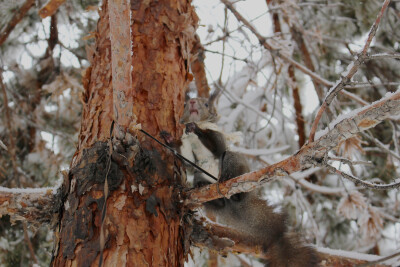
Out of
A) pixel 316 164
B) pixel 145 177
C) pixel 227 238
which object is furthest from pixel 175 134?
pixel 316 164

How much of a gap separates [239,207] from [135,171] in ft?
2.00

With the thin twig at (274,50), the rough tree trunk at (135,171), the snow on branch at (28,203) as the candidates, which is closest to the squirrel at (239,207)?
the rough tree trunk at (135,171)

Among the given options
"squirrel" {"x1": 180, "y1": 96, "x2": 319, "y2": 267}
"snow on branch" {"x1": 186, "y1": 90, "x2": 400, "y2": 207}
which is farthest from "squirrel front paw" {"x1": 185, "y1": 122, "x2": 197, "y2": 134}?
"snow on branch" {"x1": 186, "y1": 90, "x2": 400, "y2": 207}

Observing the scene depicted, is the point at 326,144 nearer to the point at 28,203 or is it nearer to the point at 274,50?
the point at 28,203

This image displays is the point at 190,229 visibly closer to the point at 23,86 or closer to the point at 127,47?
the point at 127,47

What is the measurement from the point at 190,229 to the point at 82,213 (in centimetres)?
48

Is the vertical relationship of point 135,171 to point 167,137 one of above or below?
below

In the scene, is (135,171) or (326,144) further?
(135,171)

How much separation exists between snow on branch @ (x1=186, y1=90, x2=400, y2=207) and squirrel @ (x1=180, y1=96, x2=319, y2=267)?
380 millimetres

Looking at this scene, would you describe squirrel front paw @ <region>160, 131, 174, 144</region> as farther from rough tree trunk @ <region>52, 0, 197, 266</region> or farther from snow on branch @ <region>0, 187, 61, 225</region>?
snow on branch @ <region>0, 187, 61, 225</region>

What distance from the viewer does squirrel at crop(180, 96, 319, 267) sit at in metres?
1.57

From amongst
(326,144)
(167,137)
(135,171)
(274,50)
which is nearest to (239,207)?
(167,137)

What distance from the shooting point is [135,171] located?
4.79 ft

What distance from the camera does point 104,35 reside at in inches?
75.6
